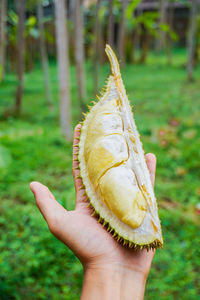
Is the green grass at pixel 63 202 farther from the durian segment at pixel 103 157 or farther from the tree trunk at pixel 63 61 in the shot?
the durian segment at pixel 103 157

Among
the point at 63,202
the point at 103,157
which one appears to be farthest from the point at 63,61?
the point at 103,157

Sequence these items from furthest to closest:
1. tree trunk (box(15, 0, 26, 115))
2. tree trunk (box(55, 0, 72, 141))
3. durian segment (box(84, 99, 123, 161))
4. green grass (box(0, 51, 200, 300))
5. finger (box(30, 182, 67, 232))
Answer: tree trunk (box(15, 0, 26, 115)) < tree trunk (box(55, 0, 72, 141)) < green grass (box(0, 51, 200, 300)) < durian segment (box(84, 99, 123, 161)) < finger (box(30, 182, 67, 232))

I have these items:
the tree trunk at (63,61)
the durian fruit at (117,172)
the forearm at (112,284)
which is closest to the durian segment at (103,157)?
the durian fruit at (117,172)

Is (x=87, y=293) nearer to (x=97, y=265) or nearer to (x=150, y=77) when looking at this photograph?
(x=97, y=265)

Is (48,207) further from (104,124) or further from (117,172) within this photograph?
(104,124)

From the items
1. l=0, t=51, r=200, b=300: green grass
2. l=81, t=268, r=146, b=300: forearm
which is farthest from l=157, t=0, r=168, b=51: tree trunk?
l=81, t=268, r=146, b=300: forearm

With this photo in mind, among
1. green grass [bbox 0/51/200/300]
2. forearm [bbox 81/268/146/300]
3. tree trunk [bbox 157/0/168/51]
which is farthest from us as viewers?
tree trunk [bbox 157/0/168/51]

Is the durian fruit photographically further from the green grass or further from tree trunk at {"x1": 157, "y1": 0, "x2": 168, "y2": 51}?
tree trunk at {"x1": 157, "y1": 0, "x2": 168, "y2": 51}
